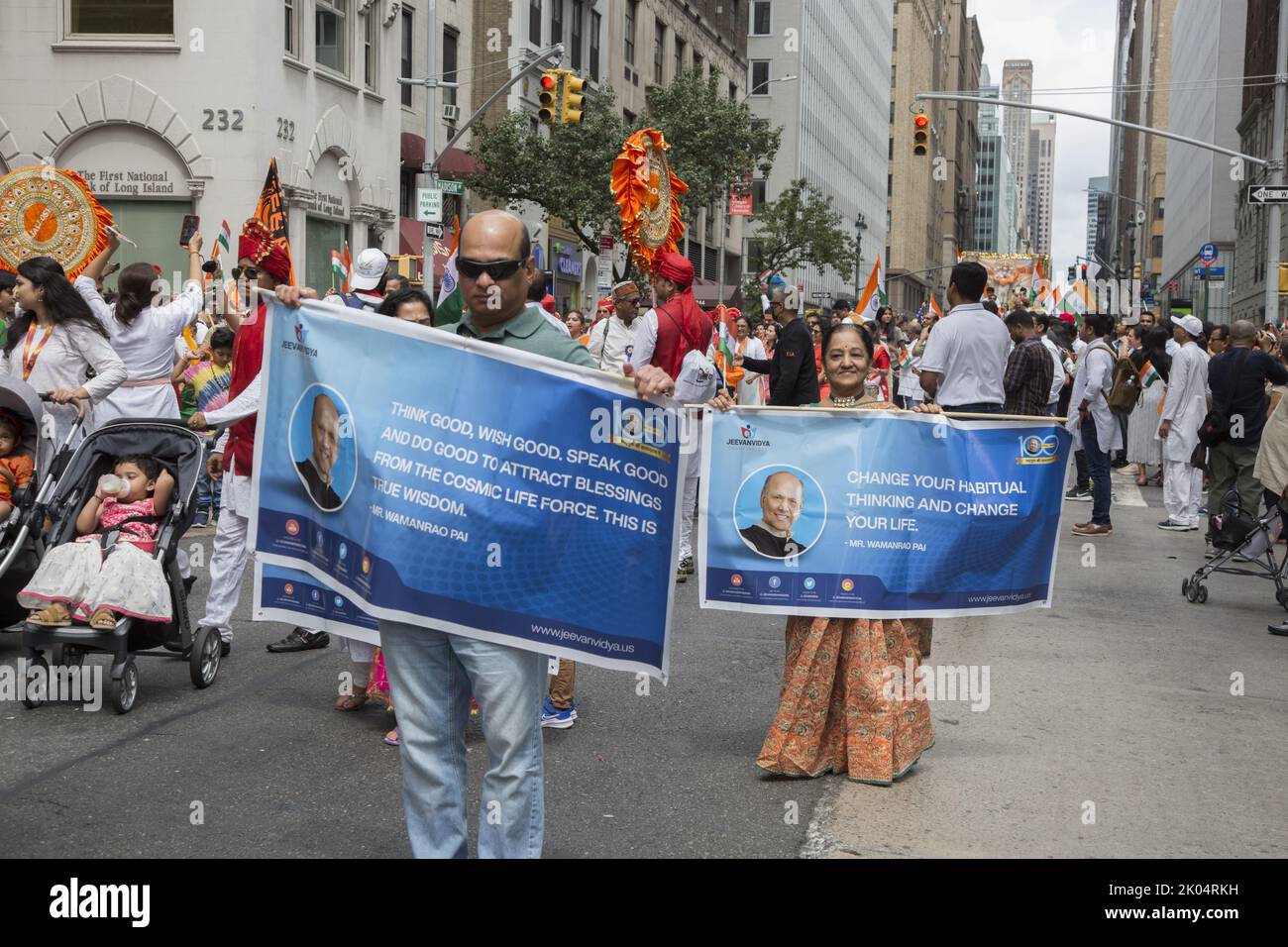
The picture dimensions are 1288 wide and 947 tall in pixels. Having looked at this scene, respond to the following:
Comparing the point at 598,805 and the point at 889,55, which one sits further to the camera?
the point at 889,55

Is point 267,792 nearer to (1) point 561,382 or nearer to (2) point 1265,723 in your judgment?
(1) point 561,382

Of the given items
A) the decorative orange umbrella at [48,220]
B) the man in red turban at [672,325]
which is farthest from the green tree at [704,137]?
the decorative orange umbrella at [48,220]

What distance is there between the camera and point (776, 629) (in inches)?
365

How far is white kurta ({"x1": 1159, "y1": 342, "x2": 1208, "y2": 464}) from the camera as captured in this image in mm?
14680

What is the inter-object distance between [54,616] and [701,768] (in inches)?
120

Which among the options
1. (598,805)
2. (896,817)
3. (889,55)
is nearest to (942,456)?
(896,817)

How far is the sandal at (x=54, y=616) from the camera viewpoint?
21.8ft

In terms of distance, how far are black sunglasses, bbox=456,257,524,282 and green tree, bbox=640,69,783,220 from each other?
3531cm

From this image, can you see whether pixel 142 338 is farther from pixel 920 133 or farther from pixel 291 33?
pixel 920 133

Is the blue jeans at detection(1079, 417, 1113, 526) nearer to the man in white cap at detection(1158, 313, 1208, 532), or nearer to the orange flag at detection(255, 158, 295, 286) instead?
the man in white cap at detection(1158, 313, 1208, 532)

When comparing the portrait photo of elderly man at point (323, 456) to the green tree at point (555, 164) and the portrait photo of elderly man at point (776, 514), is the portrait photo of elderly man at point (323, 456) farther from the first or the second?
the green tree at point (555, 164)

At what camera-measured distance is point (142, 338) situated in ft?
28.7
